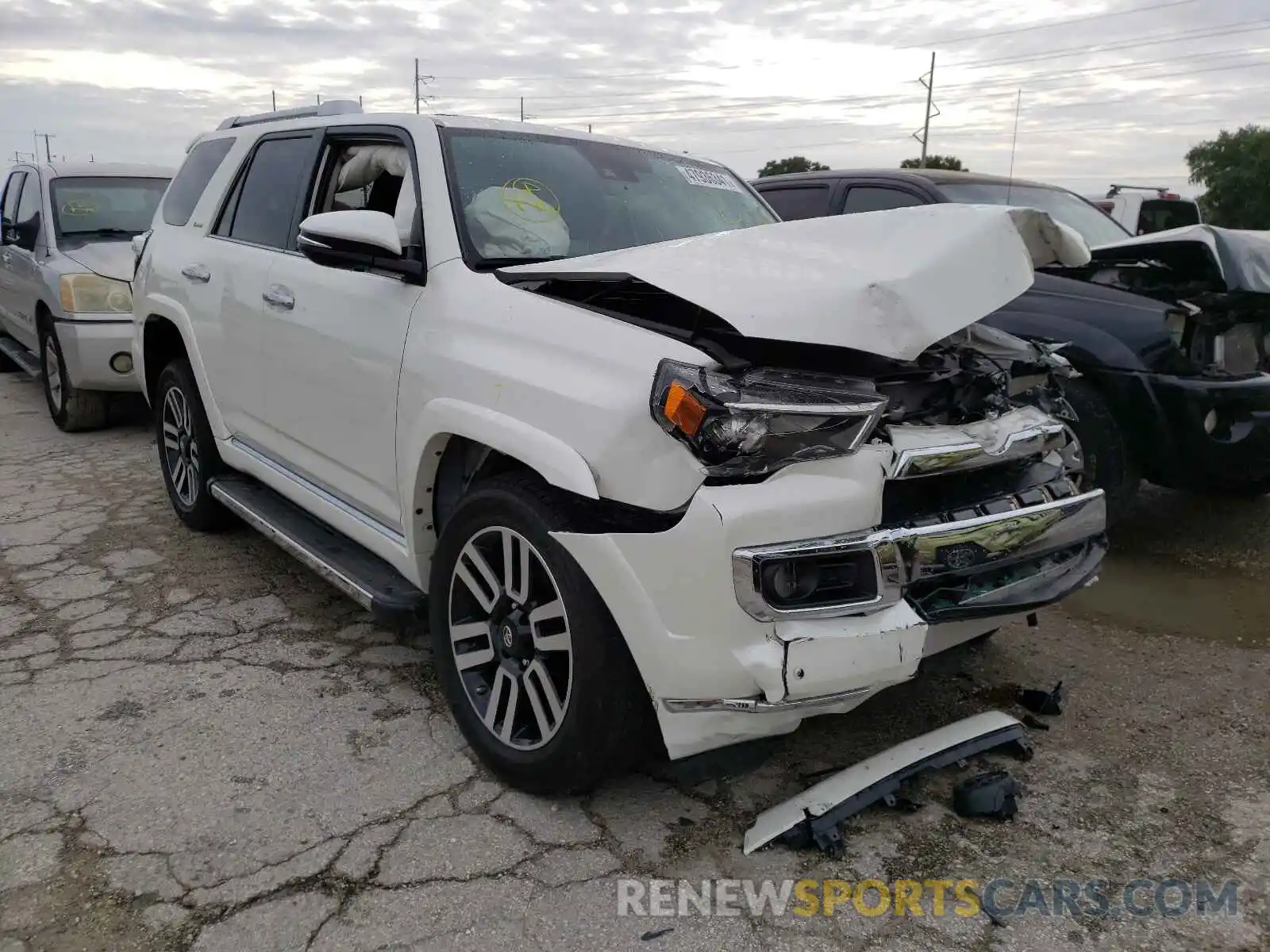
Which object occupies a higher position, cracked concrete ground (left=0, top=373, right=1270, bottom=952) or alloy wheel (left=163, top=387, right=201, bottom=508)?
alloy wheel (left=163, top=387, right=201, bottom=508)

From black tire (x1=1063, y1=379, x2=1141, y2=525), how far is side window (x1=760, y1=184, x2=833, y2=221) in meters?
2.33

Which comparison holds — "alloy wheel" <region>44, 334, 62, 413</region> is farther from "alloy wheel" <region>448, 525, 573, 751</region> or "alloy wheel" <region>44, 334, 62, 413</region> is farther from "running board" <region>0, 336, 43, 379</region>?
"alloy wheel" <region>448, 525, 573, 751</region>

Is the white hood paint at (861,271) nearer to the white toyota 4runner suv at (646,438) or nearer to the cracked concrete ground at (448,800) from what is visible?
the white toyota 4runner suv at (646,438)

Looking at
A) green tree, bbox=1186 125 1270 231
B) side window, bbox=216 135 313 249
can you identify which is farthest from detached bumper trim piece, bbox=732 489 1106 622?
green tree, bbox=1186 125 1270 231

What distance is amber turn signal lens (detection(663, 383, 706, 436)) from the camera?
2.24 meters

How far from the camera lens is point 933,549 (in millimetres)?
2404

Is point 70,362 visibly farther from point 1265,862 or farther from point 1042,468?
point 1265,862

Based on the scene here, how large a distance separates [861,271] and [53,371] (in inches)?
275

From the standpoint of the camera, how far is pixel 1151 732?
3180 millimetres

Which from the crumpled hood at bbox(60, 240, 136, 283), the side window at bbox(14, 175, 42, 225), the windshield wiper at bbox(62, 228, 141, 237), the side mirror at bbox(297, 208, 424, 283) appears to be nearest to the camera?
the side mirror at bbox(297, 208, 424, 283)

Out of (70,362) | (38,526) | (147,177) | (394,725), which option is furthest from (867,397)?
(147,177)

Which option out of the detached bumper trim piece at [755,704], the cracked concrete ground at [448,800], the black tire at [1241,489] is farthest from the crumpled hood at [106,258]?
the black tire at [1241,489]

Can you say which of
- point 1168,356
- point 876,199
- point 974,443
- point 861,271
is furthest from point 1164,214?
point 861,271

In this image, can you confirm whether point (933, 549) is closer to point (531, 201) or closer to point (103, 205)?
point (531, 201)
